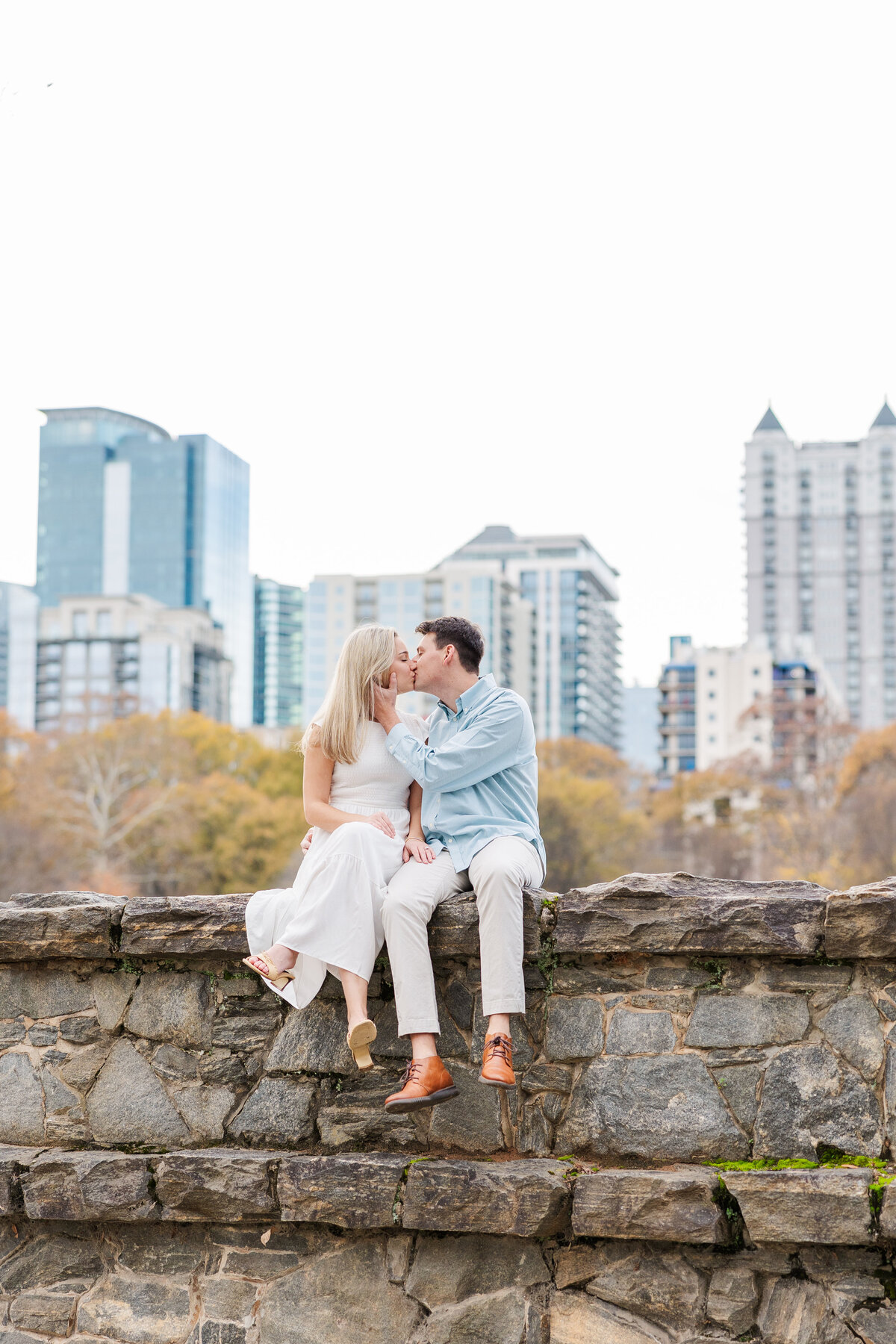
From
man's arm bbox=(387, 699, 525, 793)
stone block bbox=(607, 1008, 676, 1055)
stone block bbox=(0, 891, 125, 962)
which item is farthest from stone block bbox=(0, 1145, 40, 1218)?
stone block bbox=(607, 1008, 676, 1055)

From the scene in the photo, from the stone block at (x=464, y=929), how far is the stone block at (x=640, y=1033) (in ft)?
1.07

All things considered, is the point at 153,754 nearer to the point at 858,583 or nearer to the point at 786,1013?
the point at 786,1013

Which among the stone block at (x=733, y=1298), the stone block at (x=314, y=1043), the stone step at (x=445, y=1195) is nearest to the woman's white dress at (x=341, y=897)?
the stone block at (x=314, y=1043)

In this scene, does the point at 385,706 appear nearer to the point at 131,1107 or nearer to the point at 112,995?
the point at 112,995

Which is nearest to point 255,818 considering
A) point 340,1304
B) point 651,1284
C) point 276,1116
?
point 276,1116

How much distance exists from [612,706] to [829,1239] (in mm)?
142029

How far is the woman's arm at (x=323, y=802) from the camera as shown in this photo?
4270mm

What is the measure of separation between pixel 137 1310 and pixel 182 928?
1.18 metres

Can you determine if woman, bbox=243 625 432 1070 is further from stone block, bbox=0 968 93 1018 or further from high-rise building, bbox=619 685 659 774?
high-rise building, bbox=619 685 659 774

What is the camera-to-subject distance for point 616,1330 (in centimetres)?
369

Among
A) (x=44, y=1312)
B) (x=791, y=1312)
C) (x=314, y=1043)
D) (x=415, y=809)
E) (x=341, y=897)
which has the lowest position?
(x=44, y=1312)

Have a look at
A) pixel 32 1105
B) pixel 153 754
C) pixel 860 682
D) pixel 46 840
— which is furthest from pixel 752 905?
pixel 860 682

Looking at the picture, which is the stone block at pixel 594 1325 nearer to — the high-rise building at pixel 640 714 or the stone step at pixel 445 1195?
the stone step at pixel 445 1195

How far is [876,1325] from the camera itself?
354 cm
